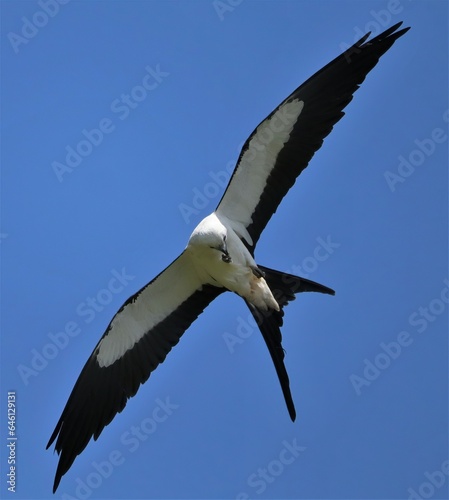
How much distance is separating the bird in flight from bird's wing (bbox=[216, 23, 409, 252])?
0.01 meters

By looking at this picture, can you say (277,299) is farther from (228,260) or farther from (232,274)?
(228,260)

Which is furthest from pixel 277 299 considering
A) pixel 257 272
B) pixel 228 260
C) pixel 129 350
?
pixel 129 350

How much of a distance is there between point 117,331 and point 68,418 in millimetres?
1145

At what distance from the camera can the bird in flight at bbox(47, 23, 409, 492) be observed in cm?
938

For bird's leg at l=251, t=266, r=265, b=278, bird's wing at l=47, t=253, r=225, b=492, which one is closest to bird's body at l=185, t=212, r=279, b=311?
bird's leg at l=251, t=266, r=265, b=278

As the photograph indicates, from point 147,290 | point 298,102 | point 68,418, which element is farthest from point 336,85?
point 68,418

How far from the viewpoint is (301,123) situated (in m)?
9.54

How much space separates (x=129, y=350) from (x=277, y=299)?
1.93 m

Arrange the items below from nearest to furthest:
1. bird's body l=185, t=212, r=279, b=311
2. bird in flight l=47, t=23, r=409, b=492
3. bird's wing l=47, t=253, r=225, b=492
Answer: bird's body l=185, t=212, r=279, b=311
bird in flight l=47, t=23, r=409, b=492
bird's wing l=47, t=253, r=225, b=492

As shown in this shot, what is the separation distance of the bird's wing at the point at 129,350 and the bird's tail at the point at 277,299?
2.68 ft

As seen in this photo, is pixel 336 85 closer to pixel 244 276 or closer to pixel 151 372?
pixel 244 276

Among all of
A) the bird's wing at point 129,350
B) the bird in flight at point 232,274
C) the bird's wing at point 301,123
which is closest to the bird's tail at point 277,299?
the bird in flight at point 232,274

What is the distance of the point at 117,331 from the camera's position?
9.98 metres

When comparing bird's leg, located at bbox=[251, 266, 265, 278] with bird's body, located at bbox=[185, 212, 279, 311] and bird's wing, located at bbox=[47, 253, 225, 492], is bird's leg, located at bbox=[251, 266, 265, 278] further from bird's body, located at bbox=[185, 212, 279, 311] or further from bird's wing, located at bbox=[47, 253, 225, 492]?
bird's wing, located at bbox=[47, 253, 225, 492]
